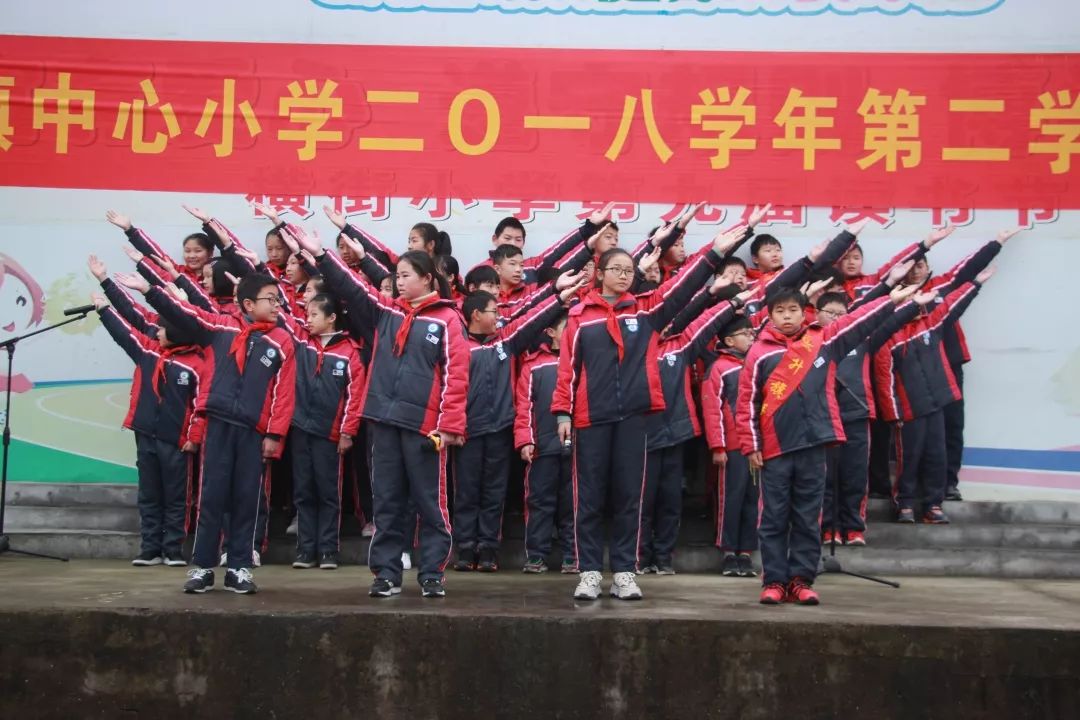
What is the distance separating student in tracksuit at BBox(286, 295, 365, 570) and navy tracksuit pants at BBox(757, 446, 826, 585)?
2448mm

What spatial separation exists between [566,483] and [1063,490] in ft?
11.9

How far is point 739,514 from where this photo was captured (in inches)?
276

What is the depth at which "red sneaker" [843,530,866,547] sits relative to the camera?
726 centimetres

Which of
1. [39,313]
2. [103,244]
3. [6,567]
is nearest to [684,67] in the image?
[103,244]

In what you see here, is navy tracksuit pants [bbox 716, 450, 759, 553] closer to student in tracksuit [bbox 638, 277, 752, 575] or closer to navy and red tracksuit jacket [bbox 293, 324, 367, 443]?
student in tracksuit [bbox 638, 277, 752, 575]

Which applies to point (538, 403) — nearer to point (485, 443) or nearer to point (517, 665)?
point (485, 443)

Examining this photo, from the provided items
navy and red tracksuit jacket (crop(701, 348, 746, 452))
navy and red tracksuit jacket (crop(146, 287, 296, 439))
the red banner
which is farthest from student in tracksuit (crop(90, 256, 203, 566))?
navy and red tracksuit jacket (crop(701, 348, 746, 452))

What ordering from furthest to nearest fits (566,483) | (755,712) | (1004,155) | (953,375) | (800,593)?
(1004,155) → (953,375) → (566,483) → (800,593) → (755,712)

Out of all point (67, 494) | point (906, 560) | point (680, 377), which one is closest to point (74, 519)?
point (67, 494)

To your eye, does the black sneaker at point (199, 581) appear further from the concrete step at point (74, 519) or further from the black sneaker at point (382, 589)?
the concrete step at point (74, 519)

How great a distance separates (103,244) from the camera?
28.7 ft

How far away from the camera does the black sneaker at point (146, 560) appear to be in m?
7.00

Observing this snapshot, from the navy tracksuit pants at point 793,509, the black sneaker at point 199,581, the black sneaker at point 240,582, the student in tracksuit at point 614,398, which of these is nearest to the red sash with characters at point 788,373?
the navy tracksuit pants at point 793,509

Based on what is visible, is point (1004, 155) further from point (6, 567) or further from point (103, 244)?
point (6, 567)
